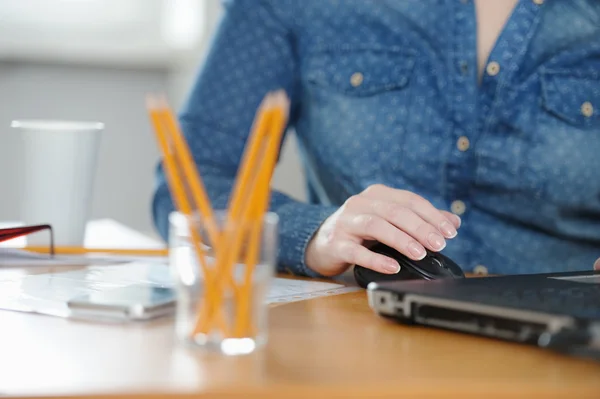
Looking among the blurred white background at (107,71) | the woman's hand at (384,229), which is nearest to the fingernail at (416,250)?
the woman's hand at (384,229)

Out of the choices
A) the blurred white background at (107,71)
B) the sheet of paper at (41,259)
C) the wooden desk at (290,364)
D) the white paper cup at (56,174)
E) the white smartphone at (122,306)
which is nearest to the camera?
the wooden desk at (290,364)

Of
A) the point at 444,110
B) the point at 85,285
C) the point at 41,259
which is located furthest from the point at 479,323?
the point at 444,110

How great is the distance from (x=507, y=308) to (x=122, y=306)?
27 centimetres

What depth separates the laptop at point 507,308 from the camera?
0.54 meters

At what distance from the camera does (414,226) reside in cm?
81

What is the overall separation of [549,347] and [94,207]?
2.37m

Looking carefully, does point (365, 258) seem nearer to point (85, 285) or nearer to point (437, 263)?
point (437, 263)

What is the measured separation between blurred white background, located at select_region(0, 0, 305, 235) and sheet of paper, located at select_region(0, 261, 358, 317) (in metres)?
1.74

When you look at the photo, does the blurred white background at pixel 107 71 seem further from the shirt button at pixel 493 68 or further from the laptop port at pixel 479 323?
the laptop port at pixel 479 323

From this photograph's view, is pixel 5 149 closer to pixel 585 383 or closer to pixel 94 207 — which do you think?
pixel 94 207

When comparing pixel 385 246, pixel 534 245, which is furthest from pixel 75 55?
pixel 385 246

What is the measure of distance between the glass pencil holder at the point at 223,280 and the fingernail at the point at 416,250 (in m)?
0.26

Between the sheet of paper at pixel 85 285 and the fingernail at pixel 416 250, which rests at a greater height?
the fingernail at pixel 416 250

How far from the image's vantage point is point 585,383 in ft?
1.63
